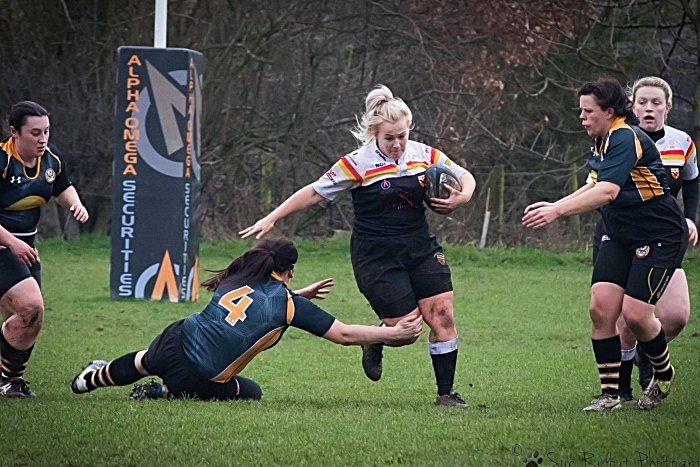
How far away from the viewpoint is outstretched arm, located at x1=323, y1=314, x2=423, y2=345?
6.44 metres

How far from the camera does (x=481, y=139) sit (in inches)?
829

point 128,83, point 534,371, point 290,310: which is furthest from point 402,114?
point 128,83

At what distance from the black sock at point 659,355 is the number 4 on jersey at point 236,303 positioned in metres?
2.39

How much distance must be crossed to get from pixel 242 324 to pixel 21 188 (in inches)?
73.3

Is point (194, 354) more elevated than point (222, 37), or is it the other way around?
point (222, 37)

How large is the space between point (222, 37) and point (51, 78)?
322cm

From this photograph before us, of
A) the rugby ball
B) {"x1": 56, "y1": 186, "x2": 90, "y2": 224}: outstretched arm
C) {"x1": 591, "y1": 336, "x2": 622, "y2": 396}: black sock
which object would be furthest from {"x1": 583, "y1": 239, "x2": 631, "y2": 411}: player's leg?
{"x1": 56, "y1": 186, "x2": 90, "y2": 224}: outstretched arm

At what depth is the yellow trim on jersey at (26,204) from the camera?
7.21 m

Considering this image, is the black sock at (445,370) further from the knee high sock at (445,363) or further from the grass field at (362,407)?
the grass field at (362,407)

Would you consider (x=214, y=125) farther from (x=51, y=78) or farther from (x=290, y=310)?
(x=290, y=310)

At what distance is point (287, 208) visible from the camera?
7027mm

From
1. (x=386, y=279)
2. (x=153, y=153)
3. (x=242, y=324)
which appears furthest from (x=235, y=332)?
(x=153, y=153)

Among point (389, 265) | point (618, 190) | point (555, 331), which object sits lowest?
point (555, 331)

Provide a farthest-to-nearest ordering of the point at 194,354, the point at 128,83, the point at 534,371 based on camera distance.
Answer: the point at 128,83, the point at 534,371, the point at 194,354
